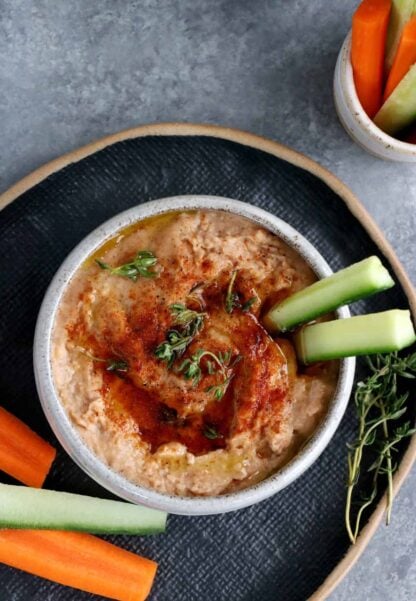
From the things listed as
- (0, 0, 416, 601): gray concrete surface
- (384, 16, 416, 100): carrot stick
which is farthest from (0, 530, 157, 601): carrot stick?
(384, 16, 416, 100): carrot stick

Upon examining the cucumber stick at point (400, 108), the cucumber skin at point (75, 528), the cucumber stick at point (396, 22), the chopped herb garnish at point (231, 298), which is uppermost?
the cucumber stick at point (396, 22)

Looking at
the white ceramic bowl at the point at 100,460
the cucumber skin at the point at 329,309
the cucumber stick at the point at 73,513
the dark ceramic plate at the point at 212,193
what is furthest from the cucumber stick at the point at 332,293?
the cucumber stick at the point at 73,513

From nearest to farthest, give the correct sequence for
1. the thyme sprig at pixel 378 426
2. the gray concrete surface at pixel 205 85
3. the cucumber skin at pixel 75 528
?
the cucumber skin at pixel 75 528 → the thyme sprig at pixel 378 426 → the gray concrete surface at pixel 205 85

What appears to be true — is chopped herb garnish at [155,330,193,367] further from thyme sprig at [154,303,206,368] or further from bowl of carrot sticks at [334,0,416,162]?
bowl of carrot sticks at [334,0,416,162]

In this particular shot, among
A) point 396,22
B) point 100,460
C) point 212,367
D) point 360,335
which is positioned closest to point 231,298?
point 212,367

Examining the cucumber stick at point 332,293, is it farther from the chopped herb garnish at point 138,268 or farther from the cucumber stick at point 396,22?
the cucumber stick at point 396,22

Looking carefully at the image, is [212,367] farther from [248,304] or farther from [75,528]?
[75,528]

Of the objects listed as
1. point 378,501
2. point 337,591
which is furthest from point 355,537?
point 337,591
